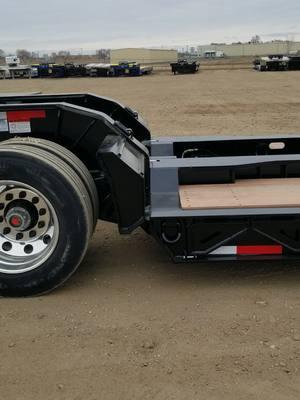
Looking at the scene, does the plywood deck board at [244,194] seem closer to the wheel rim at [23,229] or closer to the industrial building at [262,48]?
the wheel rim at [23,229]

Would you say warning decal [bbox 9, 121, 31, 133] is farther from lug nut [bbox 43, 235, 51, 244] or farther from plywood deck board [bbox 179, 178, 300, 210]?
plywood deck board [bbox 179, 178, 300, 210]

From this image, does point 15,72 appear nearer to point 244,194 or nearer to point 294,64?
point 294,64

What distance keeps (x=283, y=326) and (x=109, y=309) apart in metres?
1.15

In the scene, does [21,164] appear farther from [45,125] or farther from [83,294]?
[83,294]

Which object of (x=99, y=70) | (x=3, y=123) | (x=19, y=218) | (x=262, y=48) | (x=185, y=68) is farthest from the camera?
(x=262, y=48)

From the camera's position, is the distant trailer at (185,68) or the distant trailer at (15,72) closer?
the distant trailer at (185,68)

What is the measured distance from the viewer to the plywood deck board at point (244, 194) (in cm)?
354

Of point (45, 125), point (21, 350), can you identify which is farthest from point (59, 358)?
point (45, 125)

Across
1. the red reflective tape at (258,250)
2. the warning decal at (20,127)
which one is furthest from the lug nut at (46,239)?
the red reflective tape at (258,250)

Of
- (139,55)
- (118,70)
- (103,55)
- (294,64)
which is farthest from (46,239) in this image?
(103,55)

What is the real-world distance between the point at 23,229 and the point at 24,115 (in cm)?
86

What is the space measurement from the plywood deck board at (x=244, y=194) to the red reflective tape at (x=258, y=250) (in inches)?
12.2

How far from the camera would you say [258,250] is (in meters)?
3.62

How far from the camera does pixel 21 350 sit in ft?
9.89
